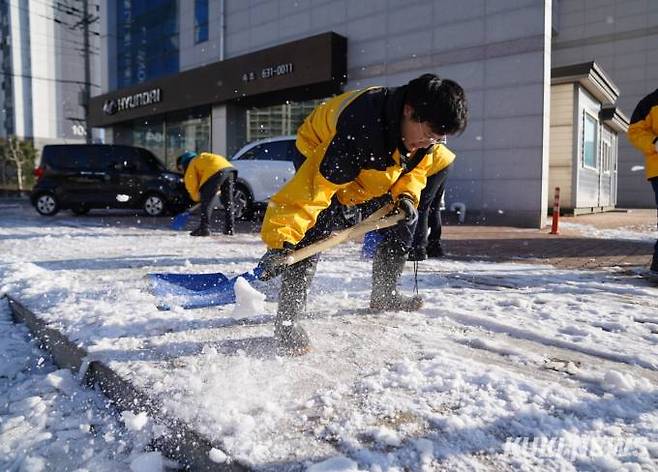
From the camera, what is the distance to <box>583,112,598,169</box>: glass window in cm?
1207

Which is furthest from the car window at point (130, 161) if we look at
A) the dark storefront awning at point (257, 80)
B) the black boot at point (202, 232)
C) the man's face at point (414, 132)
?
the man's face at point (414, 132)

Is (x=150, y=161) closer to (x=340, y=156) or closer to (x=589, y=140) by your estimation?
(x=340, y=156)

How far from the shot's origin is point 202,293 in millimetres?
2812

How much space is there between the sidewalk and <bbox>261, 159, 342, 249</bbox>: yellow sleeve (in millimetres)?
3423

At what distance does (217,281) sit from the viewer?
3000mm

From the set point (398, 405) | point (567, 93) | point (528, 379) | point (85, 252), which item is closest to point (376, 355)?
point (398, 405)

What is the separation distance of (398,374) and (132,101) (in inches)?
729

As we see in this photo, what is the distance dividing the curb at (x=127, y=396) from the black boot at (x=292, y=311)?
0.65m

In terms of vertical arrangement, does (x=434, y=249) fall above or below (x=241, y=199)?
below

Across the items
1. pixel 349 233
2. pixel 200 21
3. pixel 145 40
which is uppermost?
pixel 145 40

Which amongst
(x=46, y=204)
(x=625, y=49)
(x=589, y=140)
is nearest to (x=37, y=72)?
(x=46, y=204)

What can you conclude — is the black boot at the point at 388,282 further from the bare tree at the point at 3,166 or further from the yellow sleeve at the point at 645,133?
the bare tree at the point at 3,166

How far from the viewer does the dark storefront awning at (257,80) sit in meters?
11.5

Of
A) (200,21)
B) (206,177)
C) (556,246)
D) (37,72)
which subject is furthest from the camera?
(37,72)
